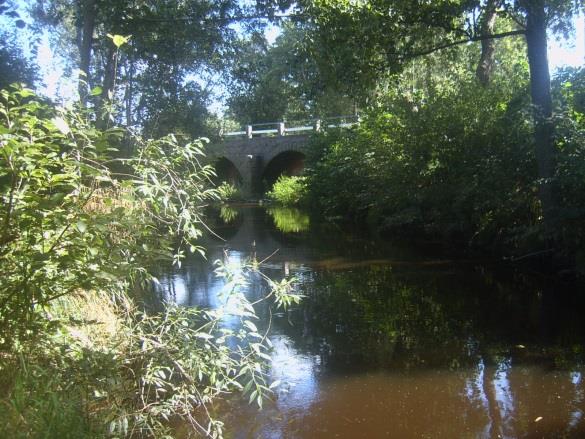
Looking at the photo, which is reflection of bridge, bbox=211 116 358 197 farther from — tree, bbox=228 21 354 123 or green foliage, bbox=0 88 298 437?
green foliage, bbox=0 88 298 437

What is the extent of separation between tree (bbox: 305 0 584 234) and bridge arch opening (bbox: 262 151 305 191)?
23.2 m

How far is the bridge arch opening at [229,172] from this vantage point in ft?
118

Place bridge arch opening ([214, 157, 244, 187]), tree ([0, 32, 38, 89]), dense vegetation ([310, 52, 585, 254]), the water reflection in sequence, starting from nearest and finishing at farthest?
1. dense vegetation ([310, 52, 585, 254])
2. tree ([0, 32, 38, 89])
3. the water reflection
4. bridge arch opening ([214, 157, 244, 187])

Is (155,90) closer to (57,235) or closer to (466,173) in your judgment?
(466,173)

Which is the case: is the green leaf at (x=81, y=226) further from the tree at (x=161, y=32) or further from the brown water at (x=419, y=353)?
the tree at (x=161, y=32)

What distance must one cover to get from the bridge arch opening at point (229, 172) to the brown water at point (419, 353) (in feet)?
85.7

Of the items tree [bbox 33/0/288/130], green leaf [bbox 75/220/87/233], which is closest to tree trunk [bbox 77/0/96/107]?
tree [bbox 33/0/288/130]

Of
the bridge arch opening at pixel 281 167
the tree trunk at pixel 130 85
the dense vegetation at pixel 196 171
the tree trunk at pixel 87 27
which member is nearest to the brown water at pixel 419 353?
the dense vegetation at pixel 196 171

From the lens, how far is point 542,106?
336 inches

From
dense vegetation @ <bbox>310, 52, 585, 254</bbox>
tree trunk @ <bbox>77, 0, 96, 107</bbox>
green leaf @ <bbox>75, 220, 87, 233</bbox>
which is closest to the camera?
green leaf @ <bbox>75, 220, 87, 233</bbox>

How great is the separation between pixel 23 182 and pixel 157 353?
1310 mm

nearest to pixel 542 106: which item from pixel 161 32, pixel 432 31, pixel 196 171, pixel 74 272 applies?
pixel 432 31

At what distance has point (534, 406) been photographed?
430 cm

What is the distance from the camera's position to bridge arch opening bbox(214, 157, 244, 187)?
118 ft
